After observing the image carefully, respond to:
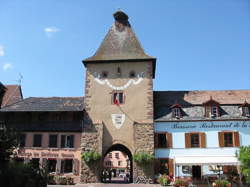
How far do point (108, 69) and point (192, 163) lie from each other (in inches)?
428

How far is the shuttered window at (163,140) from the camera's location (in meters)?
Result: 24.1

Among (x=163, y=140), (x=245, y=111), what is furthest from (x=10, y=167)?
(x=245, y=111)

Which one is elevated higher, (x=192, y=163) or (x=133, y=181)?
(x=192, y=163)

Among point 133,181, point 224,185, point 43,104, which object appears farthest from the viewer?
point 43,104

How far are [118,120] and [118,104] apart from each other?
1403 mm

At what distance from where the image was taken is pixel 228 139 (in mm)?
23781

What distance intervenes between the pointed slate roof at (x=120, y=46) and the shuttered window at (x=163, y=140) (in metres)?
6.65

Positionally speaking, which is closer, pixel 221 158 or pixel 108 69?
pixel 221 158

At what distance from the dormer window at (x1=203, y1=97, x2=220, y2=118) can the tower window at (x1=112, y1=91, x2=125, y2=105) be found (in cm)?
699

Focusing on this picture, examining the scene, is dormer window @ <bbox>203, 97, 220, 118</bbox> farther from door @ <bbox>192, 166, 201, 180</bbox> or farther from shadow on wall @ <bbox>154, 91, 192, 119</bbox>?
door @ <bbox>192, 166, 201, 180</bbox>

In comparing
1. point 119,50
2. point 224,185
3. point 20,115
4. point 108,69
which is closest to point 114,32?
point 119,50

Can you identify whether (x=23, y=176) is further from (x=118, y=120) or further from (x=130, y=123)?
(x=130, y=123)

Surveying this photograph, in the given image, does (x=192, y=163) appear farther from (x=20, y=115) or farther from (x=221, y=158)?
(x=20, y=115)

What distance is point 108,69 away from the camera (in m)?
26.7
